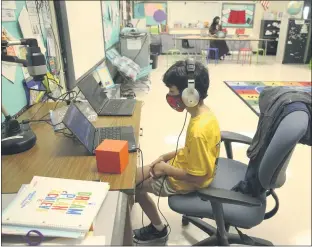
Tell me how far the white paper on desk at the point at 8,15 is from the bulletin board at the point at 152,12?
316 inches

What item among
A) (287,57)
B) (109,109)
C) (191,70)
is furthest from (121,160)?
(287,57)

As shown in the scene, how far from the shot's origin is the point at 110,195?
0.84 meters

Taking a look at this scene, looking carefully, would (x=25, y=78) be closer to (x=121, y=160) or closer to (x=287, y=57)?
(x=121, y=160)

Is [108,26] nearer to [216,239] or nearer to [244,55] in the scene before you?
[216,239]

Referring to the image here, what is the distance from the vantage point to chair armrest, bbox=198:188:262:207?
1.01 meters

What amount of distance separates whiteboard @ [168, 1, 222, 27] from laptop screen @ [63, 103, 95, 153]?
8.70 metres

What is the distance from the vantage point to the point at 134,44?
4.77 meters

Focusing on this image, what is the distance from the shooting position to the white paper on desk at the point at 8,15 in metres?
1.33

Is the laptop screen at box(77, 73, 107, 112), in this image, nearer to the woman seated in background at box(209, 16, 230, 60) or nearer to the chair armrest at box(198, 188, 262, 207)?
the chair armrest at box(198, 188, 262, 207)

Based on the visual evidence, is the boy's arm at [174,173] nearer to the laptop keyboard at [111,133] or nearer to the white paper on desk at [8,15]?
the laptop keyboard at [111,133]

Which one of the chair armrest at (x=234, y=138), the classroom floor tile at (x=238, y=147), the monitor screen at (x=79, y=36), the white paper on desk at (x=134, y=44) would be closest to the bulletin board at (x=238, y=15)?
the classroom floor tile at (x=238, y=147)

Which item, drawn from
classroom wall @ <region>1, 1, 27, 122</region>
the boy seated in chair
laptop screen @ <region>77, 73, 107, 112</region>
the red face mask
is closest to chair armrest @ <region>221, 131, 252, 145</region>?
the boy seated in chair

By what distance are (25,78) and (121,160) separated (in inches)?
37.6

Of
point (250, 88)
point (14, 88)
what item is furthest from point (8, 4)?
point (250, 88)
